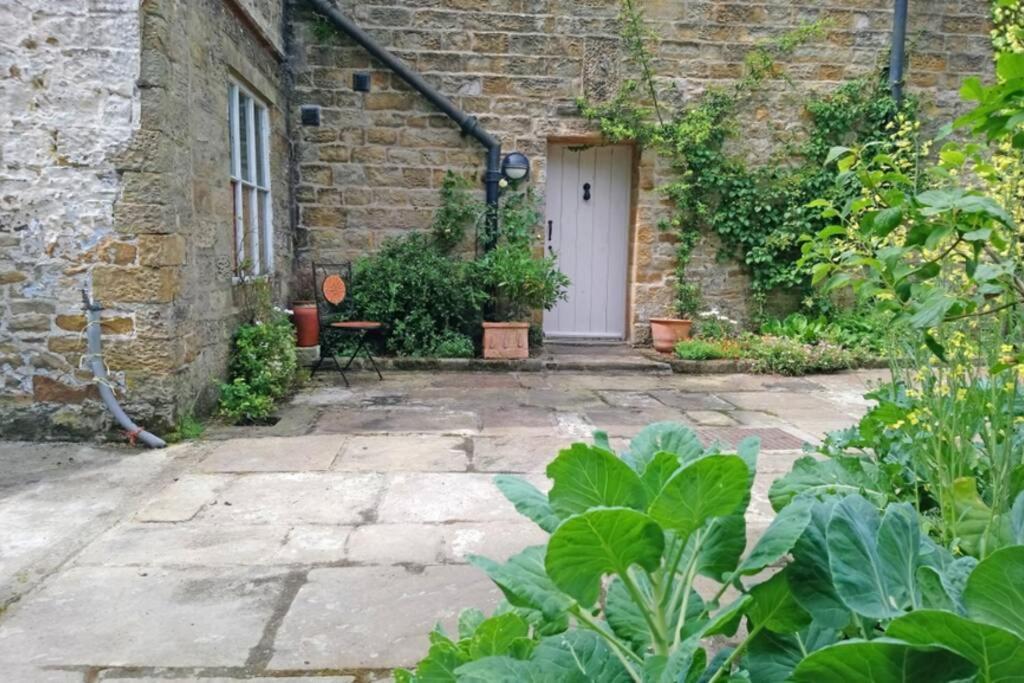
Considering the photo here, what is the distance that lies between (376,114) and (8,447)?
4.57m

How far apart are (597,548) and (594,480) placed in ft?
0.32

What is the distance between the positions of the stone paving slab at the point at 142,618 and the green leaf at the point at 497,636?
3.17ft

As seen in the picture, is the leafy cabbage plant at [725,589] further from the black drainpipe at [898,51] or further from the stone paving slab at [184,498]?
the black drainpipe at [898,51]

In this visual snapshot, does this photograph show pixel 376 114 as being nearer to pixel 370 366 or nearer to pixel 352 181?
pixel 352 181

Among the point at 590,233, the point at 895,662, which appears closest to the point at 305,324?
the point at 590,233

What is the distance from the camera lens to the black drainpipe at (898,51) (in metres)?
7.41

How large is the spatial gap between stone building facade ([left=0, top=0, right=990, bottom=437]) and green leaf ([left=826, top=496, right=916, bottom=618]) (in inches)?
150

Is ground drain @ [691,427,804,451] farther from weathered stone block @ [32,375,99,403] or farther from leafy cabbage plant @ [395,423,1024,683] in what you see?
weathered stone block @ [32,375,99,403]

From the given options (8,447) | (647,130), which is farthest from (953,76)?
(8,447)

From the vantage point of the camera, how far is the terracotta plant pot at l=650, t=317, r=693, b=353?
289 inches

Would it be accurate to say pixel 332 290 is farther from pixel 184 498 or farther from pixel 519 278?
pixel 184 498

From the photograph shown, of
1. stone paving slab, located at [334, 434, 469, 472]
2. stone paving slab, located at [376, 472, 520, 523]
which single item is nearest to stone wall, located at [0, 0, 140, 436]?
stone paving slab, located at [334, 434, 469, 472]

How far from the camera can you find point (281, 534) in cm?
270

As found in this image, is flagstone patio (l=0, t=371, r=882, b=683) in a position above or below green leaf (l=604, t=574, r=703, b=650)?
below
